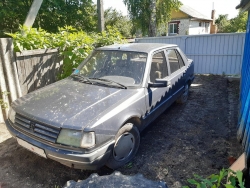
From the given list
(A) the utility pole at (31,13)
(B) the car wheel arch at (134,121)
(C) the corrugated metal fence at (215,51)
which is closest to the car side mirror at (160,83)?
(B) the car wheel arch at (134,121)

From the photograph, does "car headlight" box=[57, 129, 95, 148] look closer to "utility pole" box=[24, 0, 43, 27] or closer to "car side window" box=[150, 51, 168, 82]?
"car side window" box=[150, 51, 168, 82]

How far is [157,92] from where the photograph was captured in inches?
Answer: 136

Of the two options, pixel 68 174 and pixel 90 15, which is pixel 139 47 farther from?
pixel 90 15

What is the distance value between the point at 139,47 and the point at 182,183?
2.48m

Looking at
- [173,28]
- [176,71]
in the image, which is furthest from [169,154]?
[173,28]

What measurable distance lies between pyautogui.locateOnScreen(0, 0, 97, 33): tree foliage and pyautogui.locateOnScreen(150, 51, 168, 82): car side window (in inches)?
418

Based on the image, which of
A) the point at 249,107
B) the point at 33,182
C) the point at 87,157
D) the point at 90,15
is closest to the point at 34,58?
the point at 33,182

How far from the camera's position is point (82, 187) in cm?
172

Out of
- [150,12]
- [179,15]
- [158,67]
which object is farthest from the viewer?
[179,15]

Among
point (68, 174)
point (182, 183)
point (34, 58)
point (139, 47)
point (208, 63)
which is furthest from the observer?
point (208, 63)

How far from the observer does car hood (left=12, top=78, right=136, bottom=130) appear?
2322 mm

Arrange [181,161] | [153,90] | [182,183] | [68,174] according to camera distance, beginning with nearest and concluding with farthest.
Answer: [182,183] < [68,174] < [181,161] < [153,90]

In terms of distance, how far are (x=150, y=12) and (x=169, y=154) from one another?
15.9m

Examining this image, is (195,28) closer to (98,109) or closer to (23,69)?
(23,69)
